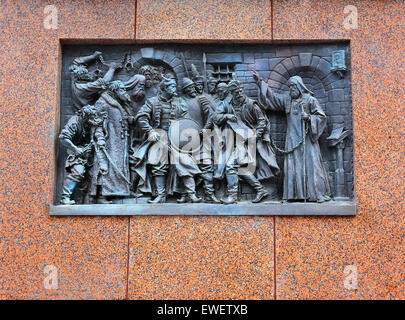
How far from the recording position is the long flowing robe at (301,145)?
6.93m

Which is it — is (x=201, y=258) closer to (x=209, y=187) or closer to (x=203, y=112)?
(x=209, y=187)

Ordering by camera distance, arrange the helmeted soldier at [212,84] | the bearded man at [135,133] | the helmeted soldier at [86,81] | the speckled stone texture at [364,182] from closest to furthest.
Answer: the speckled stone texture at [364,182]
the bearded man at [135,133]
the helmeted soldier at [86,81]
the helmeted soldier at [212,84]

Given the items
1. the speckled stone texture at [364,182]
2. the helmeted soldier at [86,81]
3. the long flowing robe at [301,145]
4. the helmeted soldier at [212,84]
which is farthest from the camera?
the helmeted soldier at [212,84]

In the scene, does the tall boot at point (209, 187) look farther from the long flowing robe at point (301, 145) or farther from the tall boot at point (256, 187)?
the long flowing robe at point (301, 145)

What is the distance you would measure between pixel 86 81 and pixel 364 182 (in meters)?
4.28

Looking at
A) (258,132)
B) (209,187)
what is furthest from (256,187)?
(258,132)

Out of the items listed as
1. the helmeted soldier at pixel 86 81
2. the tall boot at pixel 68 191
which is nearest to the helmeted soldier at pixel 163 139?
the helmeted soldier at pixel 86 81

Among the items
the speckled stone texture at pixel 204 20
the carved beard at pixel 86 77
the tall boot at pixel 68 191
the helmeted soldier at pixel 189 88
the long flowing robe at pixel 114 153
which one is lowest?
the tall boot at pixel 68 191

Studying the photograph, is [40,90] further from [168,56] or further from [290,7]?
[290,7]

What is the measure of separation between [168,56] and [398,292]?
4.67m

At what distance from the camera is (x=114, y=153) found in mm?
7109

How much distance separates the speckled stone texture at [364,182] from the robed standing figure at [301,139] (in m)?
0.42

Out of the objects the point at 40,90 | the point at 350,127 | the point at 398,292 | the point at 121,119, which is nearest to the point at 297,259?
the point at 398,292

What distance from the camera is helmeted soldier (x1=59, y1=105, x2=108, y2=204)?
6.98 metres
